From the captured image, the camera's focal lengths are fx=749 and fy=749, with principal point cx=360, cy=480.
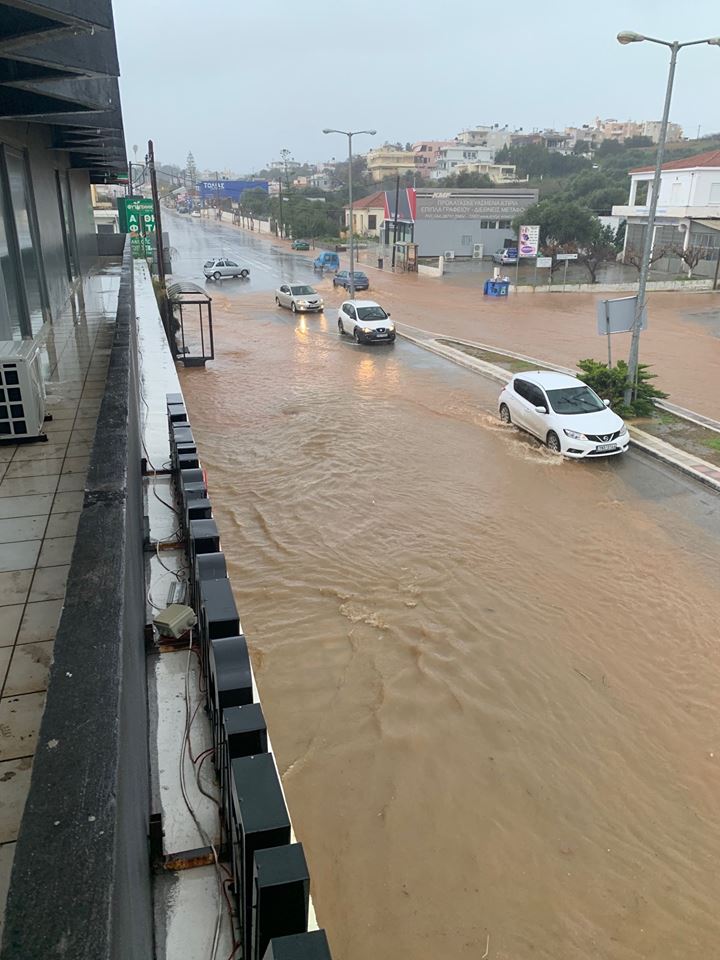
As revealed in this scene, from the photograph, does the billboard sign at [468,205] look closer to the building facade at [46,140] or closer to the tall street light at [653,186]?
the building facade at [46,140]

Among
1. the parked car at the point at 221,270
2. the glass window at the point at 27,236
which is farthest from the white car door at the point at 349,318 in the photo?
the parked car at the point at 221,270

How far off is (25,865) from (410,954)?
4.47m

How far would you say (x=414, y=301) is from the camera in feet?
133

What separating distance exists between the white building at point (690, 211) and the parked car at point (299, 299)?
88.8 ft

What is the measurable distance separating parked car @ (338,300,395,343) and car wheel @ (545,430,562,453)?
522 inches

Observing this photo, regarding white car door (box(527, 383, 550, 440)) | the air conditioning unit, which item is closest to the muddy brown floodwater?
white car door (box(527, 383, 550, 440))

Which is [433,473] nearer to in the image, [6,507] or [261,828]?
[6,507]

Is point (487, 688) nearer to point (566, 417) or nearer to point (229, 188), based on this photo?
point (566, 417)

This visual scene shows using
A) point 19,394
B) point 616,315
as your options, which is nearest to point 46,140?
point 19,394

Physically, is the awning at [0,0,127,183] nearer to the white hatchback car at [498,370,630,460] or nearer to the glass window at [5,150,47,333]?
the glass window at [5,150,47,333]

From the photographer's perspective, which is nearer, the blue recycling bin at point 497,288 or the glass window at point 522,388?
the glass window at point 522,388

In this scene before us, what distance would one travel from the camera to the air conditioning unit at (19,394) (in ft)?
21.0

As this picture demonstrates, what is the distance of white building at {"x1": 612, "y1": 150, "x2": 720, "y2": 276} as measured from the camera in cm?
5075

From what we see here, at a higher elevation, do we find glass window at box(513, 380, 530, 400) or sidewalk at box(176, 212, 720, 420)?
glass window at box(513, 380, 530, 400)
